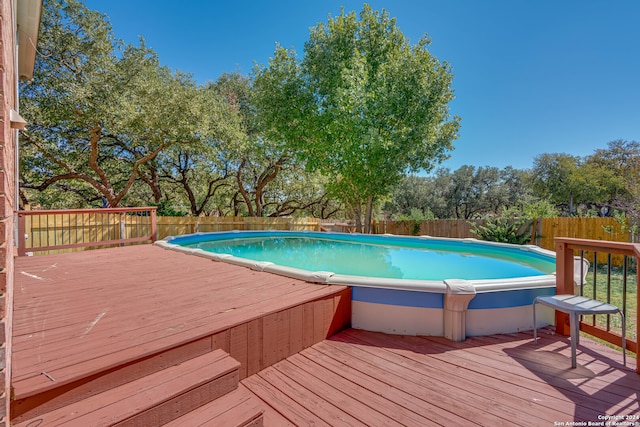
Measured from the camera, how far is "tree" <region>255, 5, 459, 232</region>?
31.7ft

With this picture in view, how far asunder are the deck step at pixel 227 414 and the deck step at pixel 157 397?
0.04 metres

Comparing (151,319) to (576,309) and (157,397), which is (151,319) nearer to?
(157,397)

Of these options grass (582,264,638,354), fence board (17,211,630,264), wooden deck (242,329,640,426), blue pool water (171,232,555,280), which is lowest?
grass (582,264,638,354)

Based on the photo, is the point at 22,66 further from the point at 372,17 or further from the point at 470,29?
the point at 470,29

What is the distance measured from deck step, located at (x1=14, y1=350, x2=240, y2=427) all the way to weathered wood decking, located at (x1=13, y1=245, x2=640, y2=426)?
9 cm

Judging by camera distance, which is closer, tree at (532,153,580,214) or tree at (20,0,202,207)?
tree at (20,0,202,207)

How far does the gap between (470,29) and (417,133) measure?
4.49 m

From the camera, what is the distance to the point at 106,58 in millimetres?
9633

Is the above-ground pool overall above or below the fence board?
below

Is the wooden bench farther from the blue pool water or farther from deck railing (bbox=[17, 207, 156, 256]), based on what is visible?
deck railing (bbox=[17, 207, 156, 256])

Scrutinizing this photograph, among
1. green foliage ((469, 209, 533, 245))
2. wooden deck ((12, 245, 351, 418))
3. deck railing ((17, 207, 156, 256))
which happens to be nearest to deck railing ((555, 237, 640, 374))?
wooden deck ((12, 245, 351, 418))

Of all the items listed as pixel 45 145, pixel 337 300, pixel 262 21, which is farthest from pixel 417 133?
pixel 45 145

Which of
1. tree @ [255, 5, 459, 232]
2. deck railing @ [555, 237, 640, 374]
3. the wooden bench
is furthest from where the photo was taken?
tree @ [255, 5, 459, 232]

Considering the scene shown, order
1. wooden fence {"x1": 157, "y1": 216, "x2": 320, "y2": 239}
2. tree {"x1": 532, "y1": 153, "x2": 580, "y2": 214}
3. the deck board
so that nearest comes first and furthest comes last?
the deck board → wooden fence {"x1": 157, "y1": 216, "x2": 320, "y2": 239} → tree {"x1": 532, "y1": 153, "x2": 580, "y2": 214}
